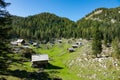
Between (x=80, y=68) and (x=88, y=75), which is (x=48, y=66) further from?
(x=88, y=75)

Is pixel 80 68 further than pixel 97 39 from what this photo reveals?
No

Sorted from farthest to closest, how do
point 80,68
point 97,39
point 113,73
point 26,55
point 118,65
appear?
1. point 26,55
2. point 97,39
3. point 80,68
4. point 118,65
5. point 113,73

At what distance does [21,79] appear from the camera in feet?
178

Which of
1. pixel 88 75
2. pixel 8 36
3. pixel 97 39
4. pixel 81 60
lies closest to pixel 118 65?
pixel 88 75

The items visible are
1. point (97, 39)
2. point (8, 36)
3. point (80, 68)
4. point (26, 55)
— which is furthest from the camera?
point (26, 55)

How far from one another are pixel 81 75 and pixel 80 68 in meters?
8.63

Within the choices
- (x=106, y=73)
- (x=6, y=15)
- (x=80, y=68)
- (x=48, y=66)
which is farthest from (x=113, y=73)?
(x=6, y=15)

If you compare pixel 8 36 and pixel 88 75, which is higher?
pixel 8 36

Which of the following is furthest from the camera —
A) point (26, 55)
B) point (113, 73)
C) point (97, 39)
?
Result: point (26, 55)

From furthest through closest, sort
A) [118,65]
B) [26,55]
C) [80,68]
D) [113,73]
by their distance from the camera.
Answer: [26,55]
[80,68]
[118,65]
[113,73]

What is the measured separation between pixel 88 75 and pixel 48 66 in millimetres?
27006

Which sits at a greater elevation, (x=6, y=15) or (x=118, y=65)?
(x=6, y=15)

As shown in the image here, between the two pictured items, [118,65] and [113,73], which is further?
[118,65]

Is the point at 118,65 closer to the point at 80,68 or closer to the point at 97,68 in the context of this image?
the point at 97,68
